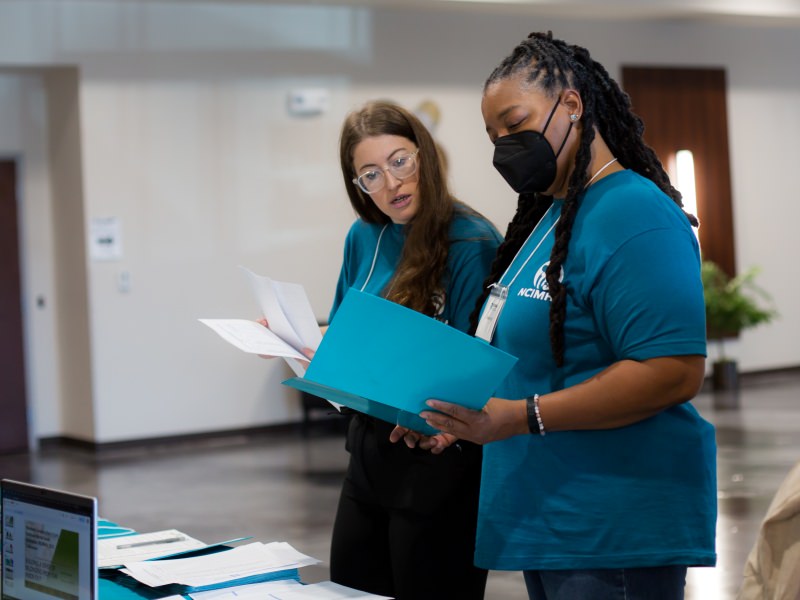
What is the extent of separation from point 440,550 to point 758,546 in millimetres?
796

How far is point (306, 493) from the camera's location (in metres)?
6.53

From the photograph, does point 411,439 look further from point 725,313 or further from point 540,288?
point 725,313

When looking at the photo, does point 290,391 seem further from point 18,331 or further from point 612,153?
point 612,153

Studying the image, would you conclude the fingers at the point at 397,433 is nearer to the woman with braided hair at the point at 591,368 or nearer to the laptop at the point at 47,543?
the woman with braided hair at the point at 591,368

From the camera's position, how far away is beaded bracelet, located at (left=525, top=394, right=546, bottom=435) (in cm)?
171

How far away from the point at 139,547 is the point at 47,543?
1.65 ft

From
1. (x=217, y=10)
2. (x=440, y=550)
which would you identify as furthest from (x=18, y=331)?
(x=440, y=550)

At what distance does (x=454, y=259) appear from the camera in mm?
2336

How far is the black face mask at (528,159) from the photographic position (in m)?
1.78

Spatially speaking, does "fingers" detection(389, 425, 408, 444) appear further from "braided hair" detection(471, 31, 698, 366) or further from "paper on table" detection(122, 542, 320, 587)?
"braided hair" detection(471, 31, 698, 366)

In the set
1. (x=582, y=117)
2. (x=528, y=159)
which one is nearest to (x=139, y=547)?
(x=528, y=159)

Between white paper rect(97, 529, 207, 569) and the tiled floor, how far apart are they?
230 centimetres

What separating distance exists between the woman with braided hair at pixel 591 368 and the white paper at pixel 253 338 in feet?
1.37

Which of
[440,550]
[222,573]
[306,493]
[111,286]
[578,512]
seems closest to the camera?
[578,512]
